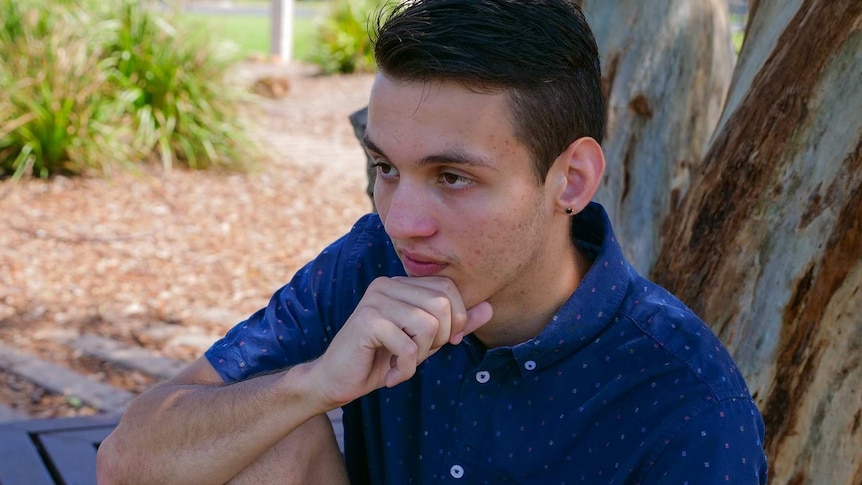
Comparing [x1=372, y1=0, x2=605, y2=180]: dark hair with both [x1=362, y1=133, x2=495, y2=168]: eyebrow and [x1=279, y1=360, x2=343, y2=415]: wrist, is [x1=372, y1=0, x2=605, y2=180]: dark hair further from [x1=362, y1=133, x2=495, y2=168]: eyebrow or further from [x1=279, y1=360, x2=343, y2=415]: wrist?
[x1=279, y1=360, x2=343, y2=415]: wrist

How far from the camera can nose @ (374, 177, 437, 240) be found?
6.02 feet

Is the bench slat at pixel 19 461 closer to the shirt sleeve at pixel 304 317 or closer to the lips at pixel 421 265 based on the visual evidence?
the shirt sleeve at pixel 304 317

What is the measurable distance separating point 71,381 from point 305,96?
9.32 metres

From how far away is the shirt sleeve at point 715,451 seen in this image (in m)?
1.72

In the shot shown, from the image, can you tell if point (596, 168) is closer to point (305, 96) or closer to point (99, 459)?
point (99, 459)

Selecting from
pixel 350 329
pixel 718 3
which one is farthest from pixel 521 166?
pixel 718 3

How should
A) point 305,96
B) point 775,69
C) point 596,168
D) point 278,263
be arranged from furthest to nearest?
point 305,96, point 278,263, point 775,69, point 596,168

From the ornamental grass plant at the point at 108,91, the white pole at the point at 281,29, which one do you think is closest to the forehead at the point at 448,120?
the ornamental grass plant at the point at 108,91

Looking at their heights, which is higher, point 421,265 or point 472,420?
point 421,265

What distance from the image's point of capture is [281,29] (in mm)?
17266

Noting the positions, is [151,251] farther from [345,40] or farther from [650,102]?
[345,40]

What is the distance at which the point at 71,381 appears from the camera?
4605 mm

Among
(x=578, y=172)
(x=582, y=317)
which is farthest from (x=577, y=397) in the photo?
(x=578, y=172)

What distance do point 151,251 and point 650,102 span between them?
4009 mm
